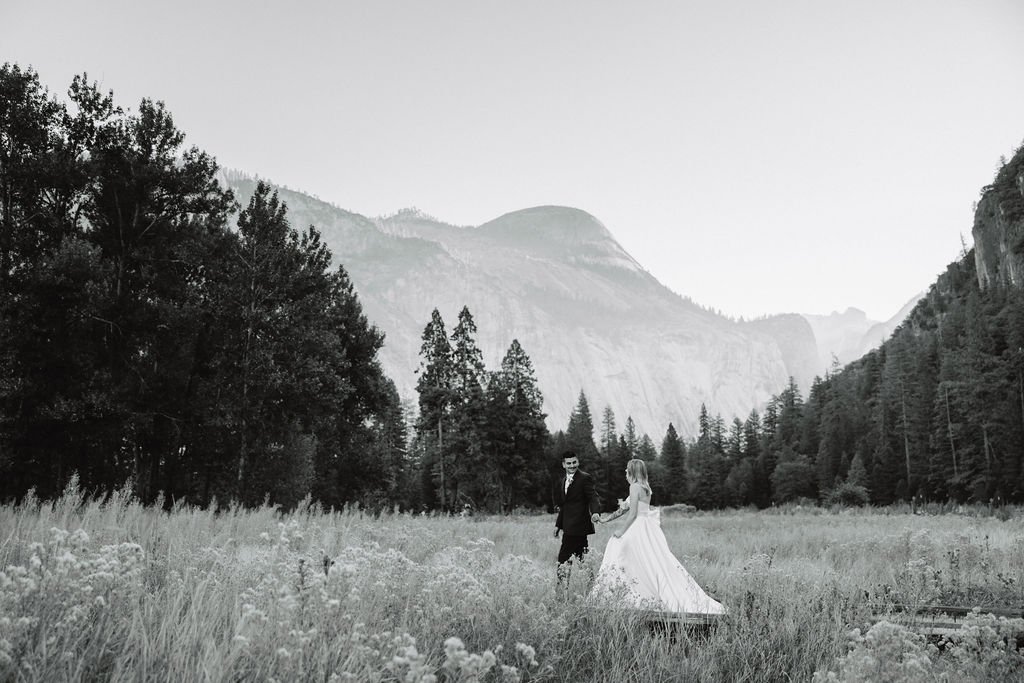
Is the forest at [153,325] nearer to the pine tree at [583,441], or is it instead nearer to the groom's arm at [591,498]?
the groom's arm at [591,498]

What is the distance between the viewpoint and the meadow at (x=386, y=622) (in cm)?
292

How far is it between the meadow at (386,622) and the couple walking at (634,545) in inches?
27.9

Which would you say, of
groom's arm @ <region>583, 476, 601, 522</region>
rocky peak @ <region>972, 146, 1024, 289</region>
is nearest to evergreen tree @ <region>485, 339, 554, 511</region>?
groom's arm @ <region>583, 476, 601, 522</region>

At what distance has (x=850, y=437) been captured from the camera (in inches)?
3568

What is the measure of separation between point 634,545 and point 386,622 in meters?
5.67

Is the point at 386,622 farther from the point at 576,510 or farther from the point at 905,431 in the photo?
the point at 905,431

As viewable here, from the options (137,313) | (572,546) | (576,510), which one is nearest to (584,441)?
(137,313)

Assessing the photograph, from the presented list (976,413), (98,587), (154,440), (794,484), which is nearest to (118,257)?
(154,440)

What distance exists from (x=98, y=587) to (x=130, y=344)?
19178 millimetres

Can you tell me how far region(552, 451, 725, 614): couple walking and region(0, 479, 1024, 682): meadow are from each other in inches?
27.9

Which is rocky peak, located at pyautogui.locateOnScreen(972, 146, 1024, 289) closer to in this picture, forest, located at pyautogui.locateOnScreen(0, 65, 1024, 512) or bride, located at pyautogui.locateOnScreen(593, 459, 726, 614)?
forest, located at pyautogui.locateOnScreen(0, 65, 1024, 512)

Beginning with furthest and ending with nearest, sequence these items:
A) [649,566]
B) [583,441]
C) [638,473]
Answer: [583,441] → [638,473] → [649,566]

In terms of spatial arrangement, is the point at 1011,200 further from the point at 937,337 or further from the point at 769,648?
the point at 769,648

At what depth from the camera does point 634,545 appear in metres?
8.93
